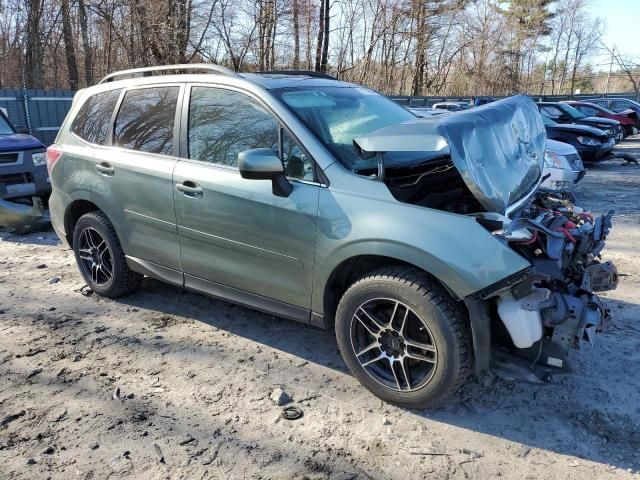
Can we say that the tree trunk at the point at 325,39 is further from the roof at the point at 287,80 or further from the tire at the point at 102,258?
the tire at the point at 102,258

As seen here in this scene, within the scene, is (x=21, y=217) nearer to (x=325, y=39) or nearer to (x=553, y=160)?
(x=553, y=160)

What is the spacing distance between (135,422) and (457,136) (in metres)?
2.43

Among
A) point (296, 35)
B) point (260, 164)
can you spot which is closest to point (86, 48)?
point (296, 35)

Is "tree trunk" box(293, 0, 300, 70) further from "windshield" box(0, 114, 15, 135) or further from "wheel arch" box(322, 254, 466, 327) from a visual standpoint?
"wheel arch" box(322, 254, 466, 327)

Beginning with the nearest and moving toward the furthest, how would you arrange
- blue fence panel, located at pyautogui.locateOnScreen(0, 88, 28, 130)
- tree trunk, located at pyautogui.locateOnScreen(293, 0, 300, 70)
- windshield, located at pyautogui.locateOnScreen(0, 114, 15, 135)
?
windshield, located at pyautogui.locateOnScreen(0, 114, 15, 135)
blue fence panel, located at pyautogui.locateOnScreen(0, 88, 28, 130)
tree trunk, located at pyautogui.locateOnScreen(293, 0, 300, 70)

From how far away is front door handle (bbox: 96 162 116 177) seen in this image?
417 centimetres

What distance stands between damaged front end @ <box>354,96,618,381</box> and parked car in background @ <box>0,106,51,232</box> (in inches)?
224

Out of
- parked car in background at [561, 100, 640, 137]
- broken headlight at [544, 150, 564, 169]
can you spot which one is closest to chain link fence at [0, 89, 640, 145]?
broken headlight at [544, 150, 564, 169]

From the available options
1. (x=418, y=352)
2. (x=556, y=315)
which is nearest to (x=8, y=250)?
(x=418, y=352)

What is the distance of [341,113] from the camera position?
144 inches

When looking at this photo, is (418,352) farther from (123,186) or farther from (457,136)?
A: (123,186)

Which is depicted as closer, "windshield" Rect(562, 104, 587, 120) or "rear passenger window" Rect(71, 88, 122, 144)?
"rear passenger window" Rect(71, 88, 122, 144)

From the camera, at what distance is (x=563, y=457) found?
2.65m

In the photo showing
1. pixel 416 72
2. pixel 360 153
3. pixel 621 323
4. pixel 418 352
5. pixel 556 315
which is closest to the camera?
pixel 556 315
